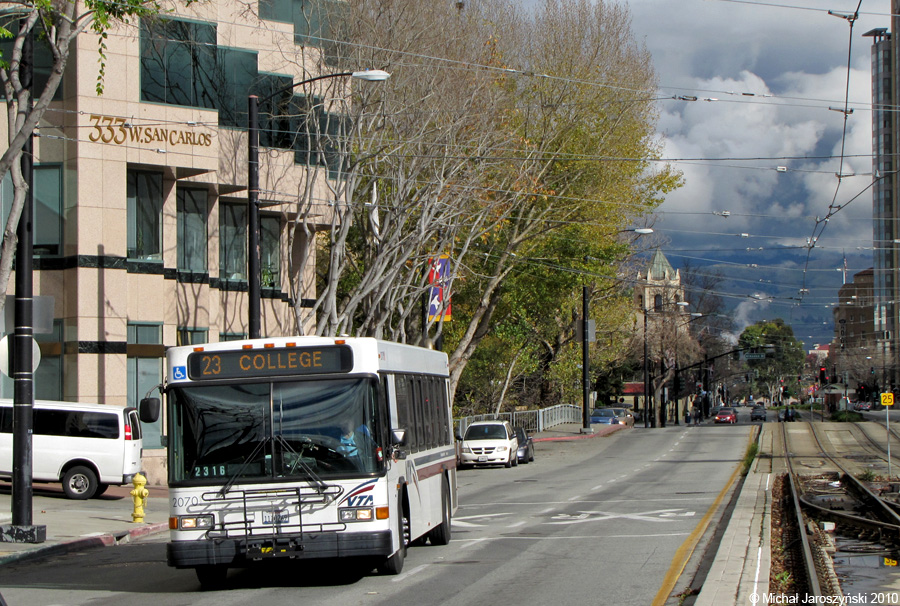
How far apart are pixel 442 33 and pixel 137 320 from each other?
1041 centimetres

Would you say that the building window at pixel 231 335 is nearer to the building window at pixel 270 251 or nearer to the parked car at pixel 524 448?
the building window at pixel 270 251

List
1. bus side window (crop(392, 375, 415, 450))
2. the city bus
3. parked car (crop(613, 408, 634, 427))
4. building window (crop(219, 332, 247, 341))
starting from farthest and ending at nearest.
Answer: parked car (crop(613, 408, 634, 427)), building window (crop(219, 332, 247, 341)), bus side window (crop(392, 375, 415, 450)), the city bus

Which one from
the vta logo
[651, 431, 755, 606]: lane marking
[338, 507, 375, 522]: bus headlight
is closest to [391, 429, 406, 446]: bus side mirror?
the vta logo

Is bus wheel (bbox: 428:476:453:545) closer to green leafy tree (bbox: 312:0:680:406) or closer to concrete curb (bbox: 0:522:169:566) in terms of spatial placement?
concrete curb (bbox: 0:522:169:566)

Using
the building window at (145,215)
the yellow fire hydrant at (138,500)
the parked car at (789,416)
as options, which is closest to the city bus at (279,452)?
the yellow fire hydrant at (138,500)

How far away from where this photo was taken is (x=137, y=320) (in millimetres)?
25594

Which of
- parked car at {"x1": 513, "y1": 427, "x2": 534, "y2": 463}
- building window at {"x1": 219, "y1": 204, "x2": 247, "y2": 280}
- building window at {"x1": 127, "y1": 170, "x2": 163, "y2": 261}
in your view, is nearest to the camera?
building window at {"x1": 127, "y1": 170, "x2": 163, "y2": 261}

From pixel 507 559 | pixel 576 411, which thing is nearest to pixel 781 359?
pixel 576 411

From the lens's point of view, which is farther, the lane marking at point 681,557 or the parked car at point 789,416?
the parked car at point 789,416

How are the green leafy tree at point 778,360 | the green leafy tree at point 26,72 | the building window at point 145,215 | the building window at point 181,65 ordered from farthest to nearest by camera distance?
the green leafy tree at point 778,360 < the building window at point 181,65 < the building window at point 145,215 < the green leafy tree at point 26,72

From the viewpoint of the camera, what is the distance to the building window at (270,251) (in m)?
30.8

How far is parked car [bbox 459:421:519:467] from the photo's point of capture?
3403 cm

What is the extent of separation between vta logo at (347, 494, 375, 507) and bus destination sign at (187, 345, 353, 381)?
1.32m

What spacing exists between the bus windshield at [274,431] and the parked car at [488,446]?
23.3 m
